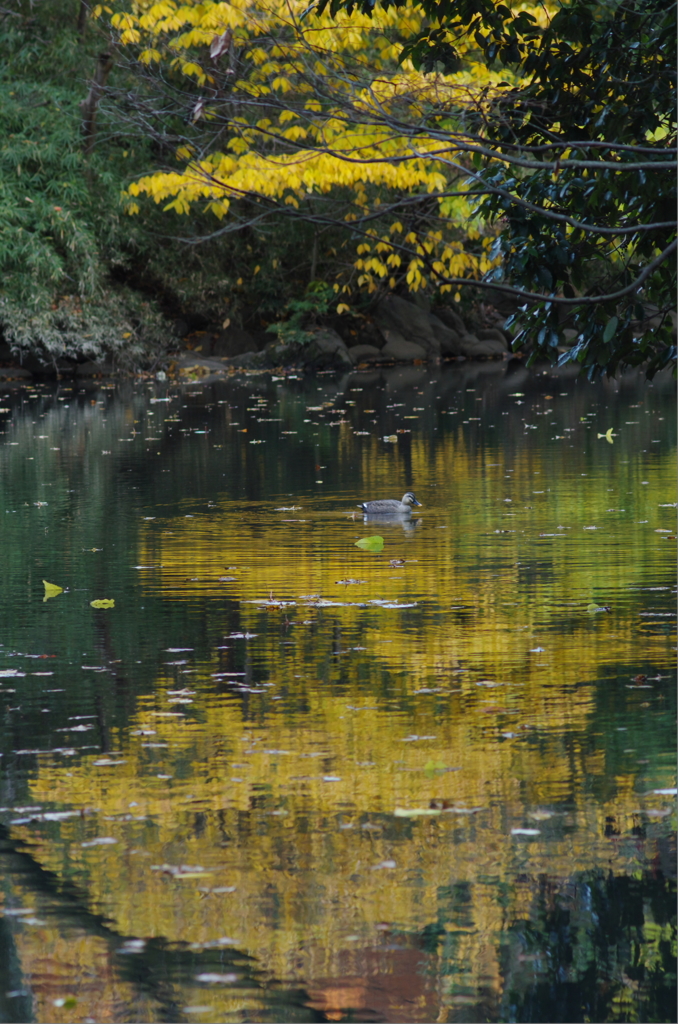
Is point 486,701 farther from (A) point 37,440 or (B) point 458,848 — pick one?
(A) point 37,440

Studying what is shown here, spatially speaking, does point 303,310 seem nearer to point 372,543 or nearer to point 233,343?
point 233,343

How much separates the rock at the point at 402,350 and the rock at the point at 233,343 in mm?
3121

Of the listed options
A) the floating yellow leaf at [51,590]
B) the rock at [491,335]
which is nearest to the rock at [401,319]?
the rock at [491,335]

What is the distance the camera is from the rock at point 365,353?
33250 millimetres

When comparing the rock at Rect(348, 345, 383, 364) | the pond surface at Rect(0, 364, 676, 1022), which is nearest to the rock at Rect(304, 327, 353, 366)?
the rock at Rect(348, 345, 383, 364)

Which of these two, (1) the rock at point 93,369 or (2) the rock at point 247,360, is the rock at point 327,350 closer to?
(2) the rock at point 247,360

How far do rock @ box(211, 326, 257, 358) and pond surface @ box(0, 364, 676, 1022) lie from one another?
2203 cm

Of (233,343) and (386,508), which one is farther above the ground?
(233,343)

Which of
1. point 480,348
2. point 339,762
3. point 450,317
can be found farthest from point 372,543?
point 450,317

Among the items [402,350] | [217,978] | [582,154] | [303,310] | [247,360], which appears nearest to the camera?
[217,978]

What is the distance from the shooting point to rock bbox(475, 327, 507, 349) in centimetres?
3512

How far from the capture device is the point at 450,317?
36219 mm

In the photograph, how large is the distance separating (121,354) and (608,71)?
22.8 meters

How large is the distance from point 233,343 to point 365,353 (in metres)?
3.05
